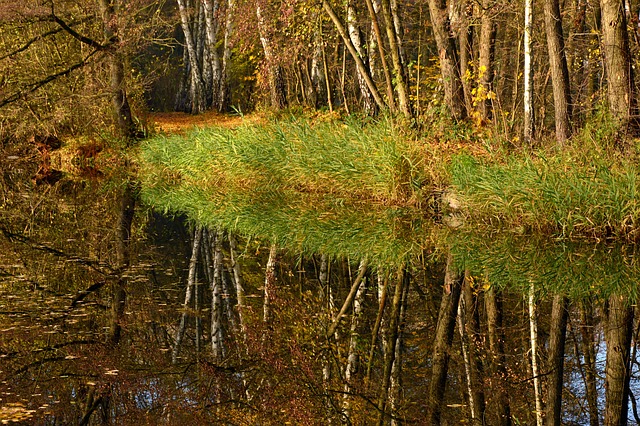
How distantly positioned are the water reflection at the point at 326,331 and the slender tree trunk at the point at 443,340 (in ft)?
0.07

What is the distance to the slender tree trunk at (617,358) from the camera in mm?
5180

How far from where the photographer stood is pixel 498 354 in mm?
6641

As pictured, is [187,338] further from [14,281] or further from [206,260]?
[206,260]

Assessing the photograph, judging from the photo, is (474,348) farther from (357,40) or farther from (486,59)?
(357,40)

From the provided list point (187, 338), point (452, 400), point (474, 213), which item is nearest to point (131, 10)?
point (474, 213)

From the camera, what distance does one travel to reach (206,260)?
10633 millimetres

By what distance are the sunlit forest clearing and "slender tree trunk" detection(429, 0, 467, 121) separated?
48 mm

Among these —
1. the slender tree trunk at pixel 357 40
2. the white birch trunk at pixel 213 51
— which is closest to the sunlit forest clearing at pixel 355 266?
the slender tree trunk at pixel 357 40

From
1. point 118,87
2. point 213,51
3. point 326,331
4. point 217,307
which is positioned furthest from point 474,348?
point 213,51

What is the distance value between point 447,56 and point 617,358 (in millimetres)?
8880

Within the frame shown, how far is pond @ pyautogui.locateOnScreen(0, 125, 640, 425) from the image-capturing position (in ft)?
17.7

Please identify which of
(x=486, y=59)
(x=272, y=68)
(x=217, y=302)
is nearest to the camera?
(x=217, y=302)

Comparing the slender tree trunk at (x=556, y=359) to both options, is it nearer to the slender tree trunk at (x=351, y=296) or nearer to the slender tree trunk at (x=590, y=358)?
the slender tree trunk at (x=590, y=358)

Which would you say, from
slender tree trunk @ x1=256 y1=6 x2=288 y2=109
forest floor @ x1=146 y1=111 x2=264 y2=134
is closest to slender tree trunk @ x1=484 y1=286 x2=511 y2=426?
slender tree trunk @ x1=256 y1=6 x2=288 y2=109
